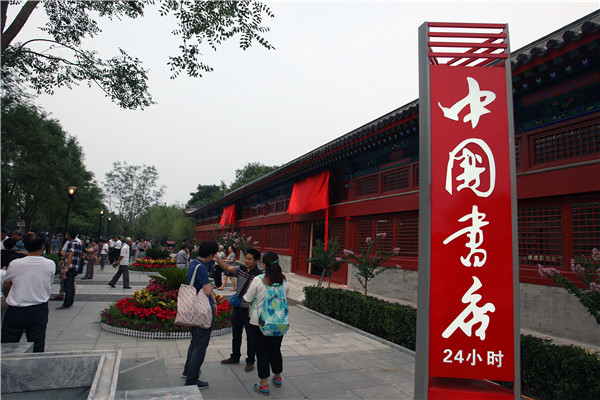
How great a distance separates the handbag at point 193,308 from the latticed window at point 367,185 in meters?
8.76

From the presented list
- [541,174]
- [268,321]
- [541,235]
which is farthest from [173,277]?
[541,174]

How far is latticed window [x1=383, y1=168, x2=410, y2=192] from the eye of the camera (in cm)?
1084

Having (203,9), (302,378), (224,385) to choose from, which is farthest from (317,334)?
(203,9)

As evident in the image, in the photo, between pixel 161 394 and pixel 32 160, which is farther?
pixel 32 160

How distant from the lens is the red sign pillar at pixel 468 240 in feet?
9.49

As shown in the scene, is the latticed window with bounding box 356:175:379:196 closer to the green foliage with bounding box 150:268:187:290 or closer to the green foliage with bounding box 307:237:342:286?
the green foliage with bounding box 307:237:342:286

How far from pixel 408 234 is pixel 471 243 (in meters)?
7.88

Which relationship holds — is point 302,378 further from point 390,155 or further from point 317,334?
point 390,155

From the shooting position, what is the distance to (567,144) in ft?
22.5

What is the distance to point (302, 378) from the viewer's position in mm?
4820

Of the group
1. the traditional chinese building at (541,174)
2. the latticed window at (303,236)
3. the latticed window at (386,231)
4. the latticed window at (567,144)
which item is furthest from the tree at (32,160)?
the latticed window at (567,144)

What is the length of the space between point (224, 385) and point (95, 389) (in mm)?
1983

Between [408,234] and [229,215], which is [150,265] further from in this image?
[408,234]

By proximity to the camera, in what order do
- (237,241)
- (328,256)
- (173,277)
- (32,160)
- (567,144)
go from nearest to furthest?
(567,144)
(173,277)
(328,256)
(32,160)
(237,241)
